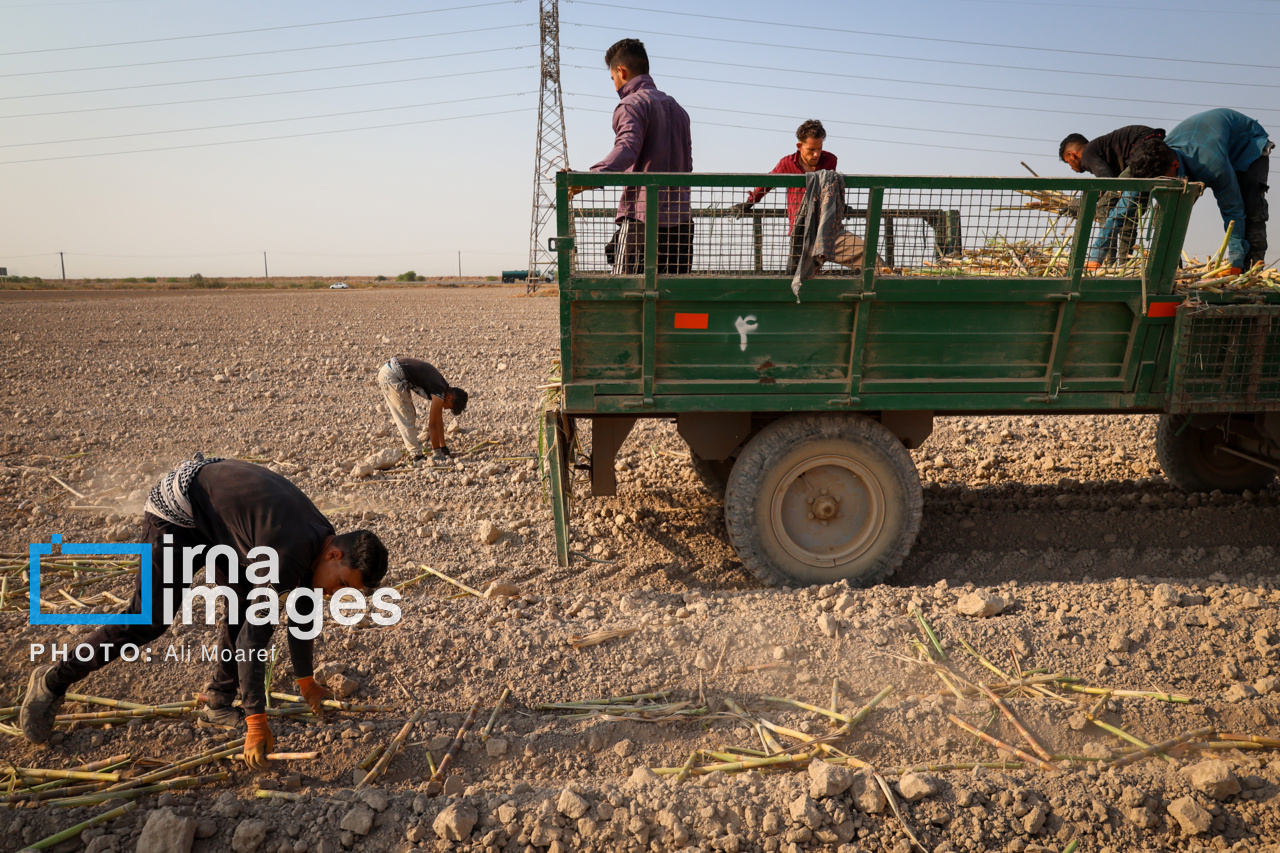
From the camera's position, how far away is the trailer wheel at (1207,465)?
5.96 metres

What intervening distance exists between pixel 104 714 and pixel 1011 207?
5090mm

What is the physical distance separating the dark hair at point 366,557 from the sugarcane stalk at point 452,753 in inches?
28.9

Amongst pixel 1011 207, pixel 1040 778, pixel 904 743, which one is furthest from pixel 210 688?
pixel 1011 207

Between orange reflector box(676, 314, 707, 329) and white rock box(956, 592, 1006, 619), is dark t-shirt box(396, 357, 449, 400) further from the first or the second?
white rock box(956, 592, 1006, 619)

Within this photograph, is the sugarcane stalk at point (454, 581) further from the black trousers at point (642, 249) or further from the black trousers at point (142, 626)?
the black trousers at point (642, 249)

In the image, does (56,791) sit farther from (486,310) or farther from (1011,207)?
(486,310)

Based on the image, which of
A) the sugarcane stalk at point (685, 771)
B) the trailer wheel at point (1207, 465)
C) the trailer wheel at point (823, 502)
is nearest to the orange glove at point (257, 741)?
the sugarcane stalk at point (685, 771)

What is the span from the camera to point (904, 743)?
Result: 319 cm

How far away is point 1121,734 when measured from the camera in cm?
316

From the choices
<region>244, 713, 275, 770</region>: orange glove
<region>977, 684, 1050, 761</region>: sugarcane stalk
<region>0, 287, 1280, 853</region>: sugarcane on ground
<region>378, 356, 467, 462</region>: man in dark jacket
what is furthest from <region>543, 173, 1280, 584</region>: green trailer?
<region>378, 356, 467, 462</region>: man in dark jacket

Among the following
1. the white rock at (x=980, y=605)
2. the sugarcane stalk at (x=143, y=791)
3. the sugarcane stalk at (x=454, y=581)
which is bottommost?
the sugarcane stalk at (x=143, y=791)

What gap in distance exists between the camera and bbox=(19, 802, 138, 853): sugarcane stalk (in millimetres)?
2638

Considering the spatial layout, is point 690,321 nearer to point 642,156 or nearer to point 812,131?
point 642,156

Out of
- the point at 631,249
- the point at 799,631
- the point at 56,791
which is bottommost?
the point at 56,791
